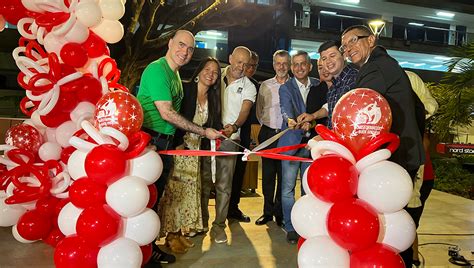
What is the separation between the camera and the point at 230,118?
140 inches

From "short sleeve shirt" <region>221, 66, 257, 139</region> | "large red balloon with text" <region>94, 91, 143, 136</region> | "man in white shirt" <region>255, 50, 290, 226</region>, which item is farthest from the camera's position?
"man in white shirt" <region>255, 50, 290, 226</region>

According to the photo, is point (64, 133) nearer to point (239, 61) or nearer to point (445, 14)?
point (239, 61)

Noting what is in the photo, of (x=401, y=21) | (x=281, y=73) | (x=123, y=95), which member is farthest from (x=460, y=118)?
(x=401, y=21)

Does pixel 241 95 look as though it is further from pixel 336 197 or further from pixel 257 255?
pixel 336 197

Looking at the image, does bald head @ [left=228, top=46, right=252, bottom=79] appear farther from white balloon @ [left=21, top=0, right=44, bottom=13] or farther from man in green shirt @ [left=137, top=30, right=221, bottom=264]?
white balloon @ [left=21, top=0, right=44, bottom=13]

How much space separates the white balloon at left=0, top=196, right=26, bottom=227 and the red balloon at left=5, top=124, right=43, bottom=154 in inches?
17.8

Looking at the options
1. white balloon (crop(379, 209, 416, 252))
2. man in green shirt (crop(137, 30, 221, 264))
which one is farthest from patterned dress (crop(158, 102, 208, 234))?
white balloon (crop(379, 209, 416, 252))

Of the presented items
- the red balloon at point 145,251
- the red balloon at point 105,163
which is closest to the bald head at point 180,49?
the red balloon at point 105,163

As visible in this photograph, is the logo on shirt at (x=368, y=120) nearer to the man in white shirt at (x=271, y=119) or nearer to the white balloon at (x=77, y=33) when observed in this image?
the man in white shirt at (x=271, y=119)

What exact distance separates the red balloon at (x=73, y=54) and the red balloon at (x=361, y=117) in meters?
1.99

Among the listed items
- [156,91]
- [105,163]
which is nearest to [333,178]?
[105,163]

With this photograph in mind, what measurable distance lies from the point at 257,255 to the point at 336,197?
1505 millimetres

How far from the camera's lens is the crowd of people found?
223 centimetres

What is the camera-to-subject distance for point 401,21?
16.6 metres
